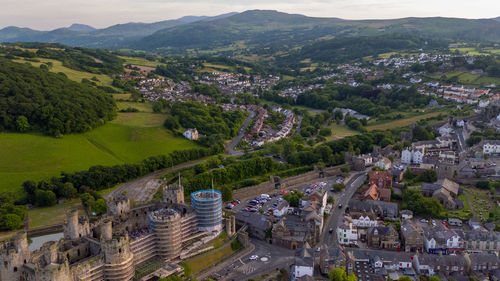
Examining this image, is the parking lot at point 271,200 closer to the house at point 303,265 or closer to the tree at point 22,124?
the house at point 303,265

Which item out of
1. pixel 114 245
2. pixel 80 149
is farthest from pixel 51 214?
pixel 114 245

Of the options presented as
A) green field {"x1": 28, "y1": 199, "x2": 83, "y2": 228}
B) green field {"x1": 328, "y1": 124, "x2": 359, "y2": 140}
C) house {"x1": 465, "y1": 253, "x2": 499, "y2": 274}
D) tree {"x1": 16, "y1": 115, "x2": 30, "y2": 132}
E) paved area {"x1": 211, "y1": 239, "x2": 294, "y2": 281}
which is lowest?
green field {"x1": 28, "y1": 199, "x2": 83, "y2": 228}

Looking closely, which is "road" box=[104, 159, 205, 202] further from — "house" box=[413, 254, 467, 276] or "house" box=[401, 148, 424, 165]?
"house" box=[413, 254, 467, 276]

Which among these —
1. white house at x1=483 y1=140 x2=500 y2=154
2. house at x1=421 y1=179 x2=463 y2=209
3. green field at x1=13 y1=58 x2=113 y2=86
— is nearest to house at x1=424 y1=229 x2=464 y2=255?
house at x1=421 y1=179 x2=463 y2=209

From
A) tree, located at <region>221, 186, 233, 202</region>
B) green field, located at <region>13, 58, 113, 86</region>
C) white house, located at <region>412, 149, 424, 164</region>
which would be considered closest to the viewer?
tree, located at <region>221, 186, 233, 202</region>

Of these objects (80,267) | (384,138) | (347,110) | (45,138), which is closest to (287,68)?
(347,110)

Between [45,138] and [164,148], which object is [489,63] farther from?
[45,138]
